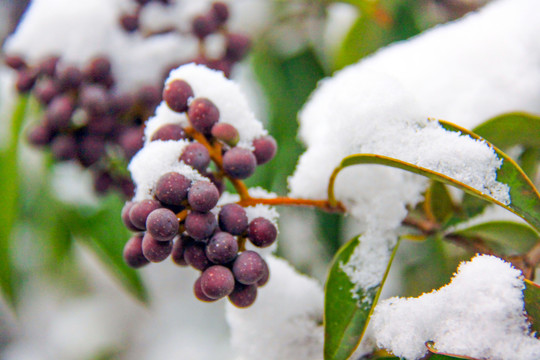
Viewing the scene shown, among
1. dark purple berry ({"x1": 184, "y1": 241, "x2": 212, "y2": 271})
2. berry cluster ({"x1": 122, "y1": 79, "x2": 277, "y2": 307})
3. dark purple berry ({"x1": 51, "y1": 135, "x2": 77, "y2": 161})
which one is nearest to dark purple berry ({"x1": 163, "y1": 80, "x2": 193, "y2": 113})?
berry cluster ({"x1": 122, "y1": 79, "x2": 277, "y2": 307})

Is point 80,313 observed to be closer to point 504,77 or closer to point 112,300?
point 112,300

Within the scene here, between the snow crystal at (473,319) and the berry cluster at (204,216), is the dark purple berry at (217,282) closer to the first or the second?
the berry cluster at (204,216)

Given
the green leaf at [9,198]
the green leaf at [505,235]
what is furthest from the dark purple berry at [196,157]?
the green leaf at [9,198]

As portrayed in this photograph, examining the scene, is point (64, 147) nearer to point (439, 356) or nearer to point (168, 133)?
point (168, 133)

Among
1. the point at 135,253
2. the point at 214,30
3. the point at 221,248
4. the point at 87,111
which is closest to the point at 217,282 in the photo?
the point at 221,248

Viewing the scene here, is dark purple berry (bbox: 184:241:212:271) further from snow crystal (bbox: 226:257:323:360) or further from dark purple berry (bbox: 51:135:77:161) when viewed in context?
dark purple berry (bbox: 51:135:77:161)

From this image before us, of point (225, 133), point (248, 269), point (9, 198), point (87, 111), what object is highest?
point (225, 133)

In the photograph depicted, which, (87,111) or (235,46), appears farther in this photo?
(235,46)
